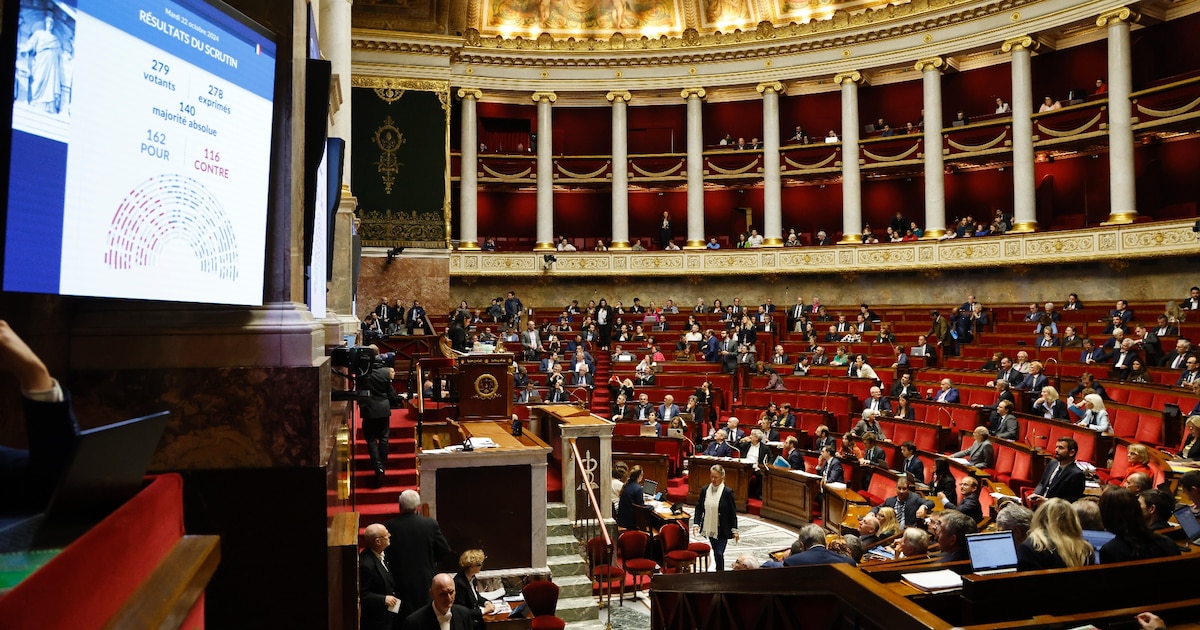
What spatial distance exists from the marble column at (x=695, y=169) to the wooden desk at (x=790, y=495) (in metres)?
13.5

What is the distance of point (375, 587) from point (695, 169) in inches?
858

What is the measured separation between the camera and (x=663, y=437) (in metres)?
14.9

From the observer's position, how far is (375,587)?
530cm

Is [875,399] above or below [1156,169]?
below

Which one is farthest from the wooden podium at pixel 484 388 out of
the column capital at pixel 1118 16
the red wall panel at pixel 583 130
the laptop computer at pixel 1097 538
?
the red wall panel at pixel 583 130

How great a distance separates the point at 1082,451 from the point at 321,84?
378 inches

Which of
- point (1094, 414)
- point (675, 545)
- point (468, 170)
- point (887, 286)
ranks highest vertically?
point (468, 170)

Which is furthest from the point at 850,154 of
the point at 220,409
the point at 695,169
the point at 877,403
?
the point at 220,409

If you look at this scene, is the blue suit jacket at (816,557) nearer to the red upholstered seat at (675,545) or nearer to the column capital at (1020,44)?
the red upholstered seat at (675,545)

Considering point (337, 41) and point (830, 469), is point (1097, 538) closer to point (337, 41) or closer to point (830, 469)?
point (830, 469)

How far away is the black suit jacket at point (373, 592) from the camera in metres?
5.15

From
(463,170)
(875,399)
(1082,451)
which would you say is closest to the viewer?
(1082,451)

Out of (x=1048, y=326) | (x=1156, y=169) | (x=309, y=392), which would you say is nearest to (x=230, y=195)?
(x=309, y=392)

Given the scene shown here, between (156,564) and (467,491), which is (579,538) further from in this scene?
(156,564)
